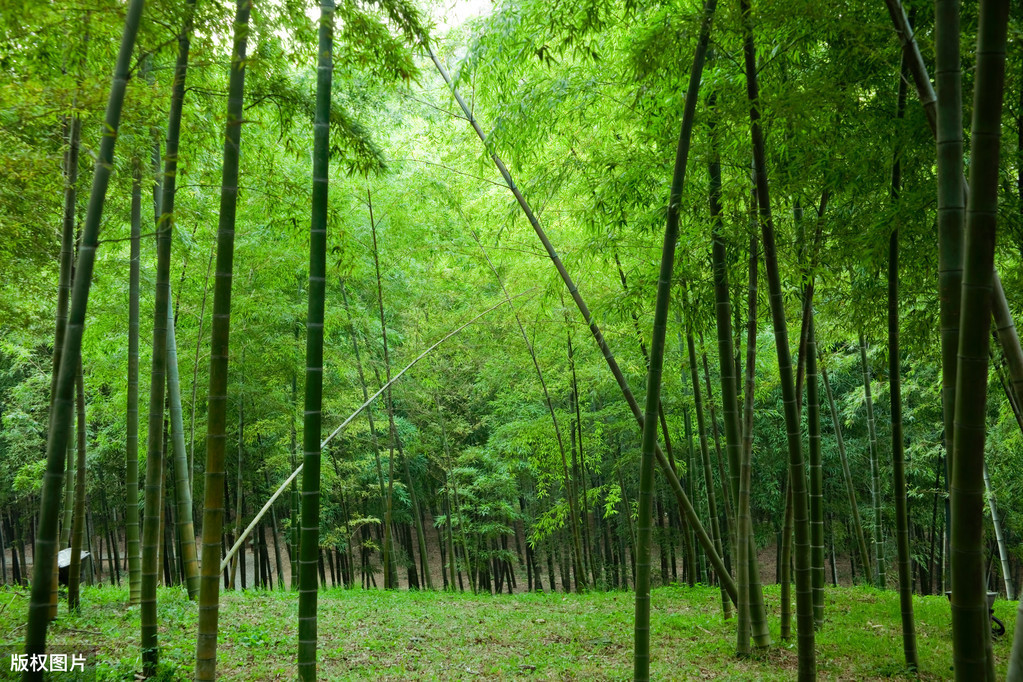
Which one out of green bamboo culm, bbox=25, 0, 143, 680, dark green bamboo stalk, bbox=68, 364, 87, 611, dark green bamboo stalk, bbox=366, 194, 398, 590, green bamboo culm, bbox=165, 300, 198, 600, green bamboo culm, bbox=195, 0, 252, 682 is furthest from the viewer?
dark green bamboo stalk, bbox=366, 194, 398, 590

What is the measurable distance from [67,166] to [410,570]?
12412 mm

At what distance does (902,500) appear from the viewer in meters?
3.75

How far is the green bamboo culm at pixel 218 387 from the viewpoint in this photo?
2637 millimetres

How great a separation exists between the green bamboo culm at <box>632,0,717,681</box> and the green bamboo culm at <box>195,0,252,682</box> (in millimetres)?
1702

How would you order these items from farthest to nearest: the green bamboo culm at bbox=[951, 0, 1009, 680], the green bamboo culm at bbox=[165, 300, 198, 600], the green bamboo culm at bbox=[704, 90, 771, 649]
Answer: the green bamboo culm at bbox=[165, 300, 198, 600] < the green bamboo culm at bbox=[704, 90, 771, 649] < the green bamboo culm at bbox=[951, 0, 1009, 680]

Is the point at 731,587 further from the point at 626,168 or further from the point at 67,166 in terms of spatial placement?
the point at 67,166

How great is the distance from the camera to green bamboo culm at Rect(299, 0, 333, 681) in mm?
2561

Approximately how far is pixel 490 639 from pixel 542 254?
11.0ft

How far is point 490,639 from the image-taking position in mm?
5562

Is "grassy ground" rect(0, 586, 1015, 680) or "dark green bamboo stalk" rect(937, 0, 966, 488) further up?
"dark green bamboo stalk" rect(937, 0, 966, 488)

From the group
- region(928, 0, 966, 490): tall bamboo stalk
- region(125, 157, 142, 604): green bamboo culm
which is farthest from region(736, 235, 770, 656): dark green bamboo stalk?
region(125, 157, 142, 604): green bamboo culm

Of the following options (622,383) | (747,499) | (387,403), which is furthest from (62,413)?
(387,403)

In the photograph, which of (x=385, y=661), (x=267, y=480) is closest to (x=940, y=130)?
(x=385, y=661)

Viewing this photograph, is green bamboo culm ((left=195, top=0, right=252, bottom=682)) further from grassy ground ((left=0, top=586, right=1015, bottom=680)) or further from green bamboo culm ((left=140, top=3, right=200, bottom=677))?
grassy ground ((left=0, top=586, right=1015, bottom=680))
